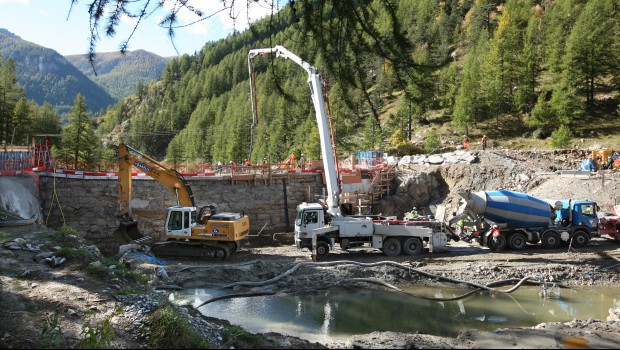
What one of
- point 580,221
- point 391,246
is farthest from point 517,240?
point 391,246

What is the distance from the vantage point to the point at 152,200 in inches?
962

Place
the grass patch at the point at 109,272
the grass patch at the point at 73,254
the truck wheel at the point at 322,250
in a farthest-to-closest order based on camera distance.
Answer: the truck wheel at the point at 322,250
the grass patch at the point at 73,254
the grass patch at the point at 109,272

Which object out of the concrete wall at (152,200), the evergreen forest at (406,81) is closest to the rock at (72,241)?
the concrete wall at (152,200)

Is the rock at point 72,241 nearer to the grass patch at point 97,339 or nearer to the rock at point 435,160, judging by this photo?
the grass patch at point 97,339

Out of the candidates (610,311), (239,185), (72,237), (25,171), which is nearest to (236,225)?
(72,237)

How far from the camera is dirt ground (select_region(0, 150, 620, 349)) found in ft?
25.2

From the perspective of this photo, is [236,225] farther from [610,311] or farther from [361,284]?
[610,311]

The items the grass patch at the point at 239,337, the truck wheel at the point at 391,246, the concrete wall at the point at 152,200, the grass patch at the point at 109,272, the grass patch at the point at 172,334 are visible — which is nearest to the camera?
the grass patch at the point at 172,334

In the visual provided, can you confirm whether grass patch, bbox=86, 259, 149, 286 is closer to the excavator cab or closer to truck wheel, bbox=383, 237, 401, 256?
the excavator cab

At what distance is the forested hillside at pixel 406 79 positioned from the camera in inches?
186

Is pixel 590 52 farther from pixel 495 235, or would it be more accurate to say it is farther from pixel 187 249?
pixel 187 249

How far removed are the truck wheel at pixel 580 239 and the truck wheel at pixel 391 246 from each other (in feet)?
25.9

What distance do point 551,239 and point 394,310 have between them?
10284mm

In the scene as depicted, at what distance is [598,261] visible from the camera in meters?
17.1
